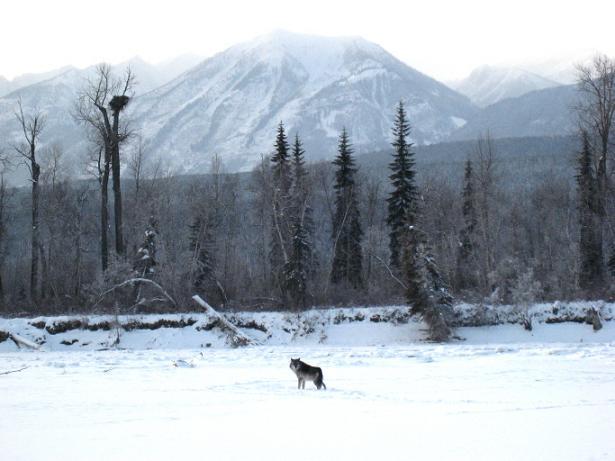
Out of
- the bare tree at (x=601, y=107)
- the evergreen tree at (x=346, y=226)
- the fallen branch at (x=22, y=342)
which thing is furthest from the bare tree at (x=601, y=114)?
the fallen branch at (x=22, y=342)

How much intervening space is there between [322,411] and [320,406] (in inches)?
22.4

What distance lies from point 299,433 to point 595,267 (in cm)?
3670

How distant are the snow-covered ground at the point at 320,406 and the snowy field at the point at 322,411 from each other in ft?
0.08

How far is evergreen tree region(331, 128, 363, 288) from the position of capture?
4291 cm

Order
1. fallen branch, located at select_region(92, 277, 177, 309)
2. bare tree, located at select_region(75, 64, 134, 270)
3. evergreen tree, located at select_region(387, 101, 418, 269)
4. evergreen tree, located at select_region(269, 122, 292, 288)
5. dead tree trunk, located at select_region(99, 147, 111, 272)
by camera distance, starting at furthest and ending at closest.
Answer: evergreen tree, located at select_region(387, 101, 418, 269)
evergreen tree, located at select_region(269, 122, 292, 288)
dead tree trunk, located at select_region(99, 147, 111, 272)
bare tree, located at select_region(75, 64, 134, 270)
fallen branch, located at select_region(92, 277, 177, 309)

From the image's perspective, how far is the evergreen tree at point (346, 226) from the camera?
4291 centimetres

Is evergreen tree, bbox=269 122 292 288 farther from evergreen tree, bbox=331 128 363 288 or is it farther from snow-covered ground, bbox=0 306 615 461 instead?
snow-covered ground, bbox=0 306 615 461

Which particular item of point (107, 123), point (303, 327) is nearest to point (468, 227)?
point (303, 327)

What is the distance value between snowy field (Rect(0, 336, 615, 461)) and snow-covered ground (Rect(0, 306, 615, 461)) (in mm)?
25

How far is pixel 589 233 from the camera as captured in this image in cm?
3825

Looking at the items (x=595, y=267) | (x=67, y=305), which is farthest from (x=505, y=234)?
(x=67, y=305)

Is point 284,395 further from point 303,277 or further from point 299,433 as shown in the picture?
point 303,277

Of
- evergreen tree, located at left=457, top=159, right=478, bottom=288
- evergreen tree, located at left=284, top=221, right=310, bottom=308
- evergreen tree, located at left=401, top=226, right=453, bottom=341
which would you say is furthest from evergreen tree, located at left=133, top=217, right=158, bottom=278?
evergreen tree, located at left=457, top=159, right=478, bottom=288

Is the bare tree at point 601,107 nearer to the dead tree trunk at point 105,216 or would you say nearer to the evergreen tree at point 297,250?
the evergreen tree at point 297,250
